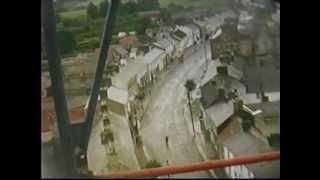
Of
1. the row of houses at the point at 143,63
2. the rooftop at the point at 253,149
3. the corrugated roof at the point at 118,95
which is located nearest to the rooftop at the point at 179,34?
the row of houses at the point at 143,63

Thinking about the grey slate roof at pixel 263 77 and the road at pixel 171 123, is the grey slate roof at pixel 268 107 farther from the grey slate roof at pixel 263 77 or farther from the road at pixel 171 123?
the road at pixel 171 123

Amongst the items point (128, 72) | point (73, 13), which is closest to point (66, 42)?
point (73, 13)

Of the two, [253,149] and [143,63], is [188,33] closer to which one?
[143,63]

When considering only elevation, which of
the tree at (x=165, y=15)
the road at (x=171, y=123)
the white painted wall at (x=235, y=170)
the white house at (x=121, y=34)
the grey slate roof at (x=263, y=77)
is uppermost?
the tree at (x=165, y=15)

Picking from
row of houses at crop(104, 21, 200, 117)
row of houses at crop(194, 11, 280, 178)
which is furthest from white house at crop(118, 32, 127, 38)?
row of houses at crop(194, 11, 280, 178)

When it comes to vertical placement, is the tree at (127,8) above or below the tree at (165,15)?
above
